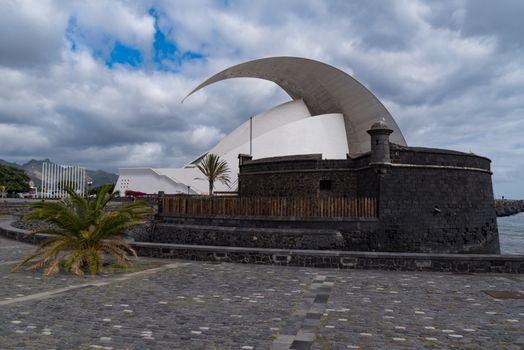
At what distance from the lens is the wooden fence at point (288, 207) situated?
15.1m

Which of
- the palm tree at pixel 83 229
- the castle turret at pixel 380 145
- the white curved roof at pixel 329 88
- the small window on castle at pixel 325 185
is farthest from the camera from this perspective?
the white curved roof at pixel 329 88

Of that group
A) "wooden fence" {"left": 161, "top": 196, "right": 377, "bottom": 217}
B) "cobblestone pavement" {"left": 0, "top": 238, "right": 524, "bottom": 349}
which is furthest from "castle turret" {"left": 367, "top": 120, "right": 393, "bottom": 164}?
"cobblestone pavement" {"left": 0, "top": 238, "right": 524, "bottom": 349}

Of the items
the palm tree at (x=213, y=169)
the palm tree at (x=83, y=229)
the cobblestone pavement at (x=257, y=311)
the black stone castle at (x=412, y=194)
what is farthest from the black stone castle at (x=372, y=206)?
the palm tree at (x=213, y=169)

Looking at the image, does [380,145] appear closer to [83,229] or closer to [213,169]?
[83,229]

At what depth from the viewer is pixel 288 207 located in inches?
613

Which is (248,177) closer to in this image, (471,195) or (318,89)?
(471,195)

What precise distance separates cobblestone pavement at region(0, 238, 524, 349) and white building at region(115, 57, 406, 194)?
2828 cm

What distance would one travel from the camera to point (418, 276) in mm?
A: 9062

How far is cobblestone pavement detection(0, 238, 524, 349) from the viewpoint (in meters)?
4.66

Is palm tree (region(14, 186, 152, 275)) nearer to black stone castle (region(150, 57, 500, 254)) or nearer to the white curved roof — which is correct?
black stone castle (region(150, 57, 500, 254))

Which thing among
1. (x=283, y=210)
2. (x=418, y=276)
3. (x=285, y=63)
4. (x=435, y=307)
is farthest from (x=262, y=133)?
(x=435, y=307)

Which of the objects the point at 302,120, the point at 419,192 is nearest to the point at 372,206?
the point at 419,192

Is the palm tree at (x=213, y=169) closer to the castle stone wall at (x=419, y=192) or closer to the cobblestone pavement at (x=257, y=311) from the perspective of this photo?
the castle stone wall at (x=419, y=192)

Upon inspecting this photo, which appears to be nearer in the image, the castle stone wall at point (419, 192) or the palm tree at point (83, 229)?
the palm tree at point (83, 229)
